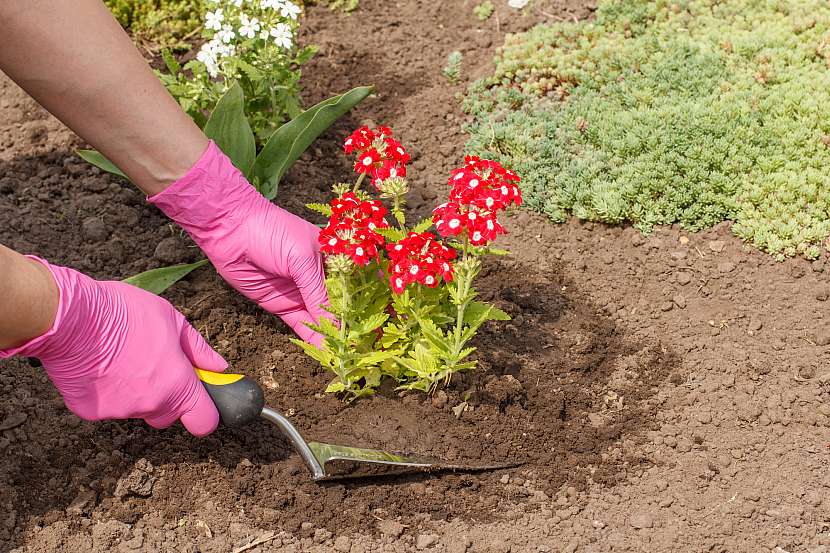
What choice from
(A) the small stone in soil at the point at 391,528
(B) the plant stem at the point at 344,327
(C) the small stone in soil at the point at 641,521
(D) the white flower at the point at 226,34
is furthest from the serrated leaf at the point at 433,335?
(D) the white flower at the point at 226,34

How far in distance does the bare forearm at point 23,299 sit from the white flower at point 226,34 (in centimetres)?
156

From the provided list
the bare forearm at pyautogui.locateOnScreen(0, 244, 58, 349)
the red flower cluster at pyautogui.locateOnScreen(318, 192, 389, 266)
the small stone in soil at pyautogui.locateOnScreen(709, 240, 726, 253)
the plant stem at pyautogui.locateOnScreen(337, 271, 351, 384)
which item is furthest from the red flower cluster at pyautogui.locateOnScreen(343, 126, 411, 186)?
the small stone in soil at pyautogui.locateOnScreen(709, 240, 726, 253)

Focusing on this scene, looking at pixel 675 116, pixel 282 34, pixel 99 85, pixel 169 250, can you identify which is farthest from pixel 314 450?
pixel 675 116

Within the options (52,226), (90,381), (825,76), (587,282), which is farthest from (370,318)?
(825,76)

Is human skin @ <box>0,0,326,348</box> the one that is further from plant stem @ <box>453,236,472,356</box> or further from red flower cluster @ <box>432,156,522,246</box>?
red flower cluster @ <box>432,156,522,246</box>

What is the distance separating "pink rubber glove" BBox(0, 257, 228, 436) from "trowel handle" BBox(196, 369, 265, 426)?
2.5 inches

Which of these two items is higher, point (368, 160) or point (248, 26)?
point (248, 26)

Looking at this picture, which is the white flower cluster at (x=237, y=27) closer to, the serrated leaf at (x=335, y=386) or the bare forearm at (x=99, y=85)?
the bare forearm at (x=99, y=85)

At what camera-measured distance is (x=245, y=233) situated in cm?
357

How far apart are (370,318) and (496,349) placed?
0.73 metres

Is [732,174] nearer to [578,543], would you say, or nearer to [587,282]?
[587,282]

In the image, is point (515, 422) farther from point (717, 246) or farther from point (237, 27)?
point (237, 27)

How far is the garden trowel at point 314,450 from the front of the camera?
305cm

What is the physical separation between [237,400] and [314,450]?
33 centimetres
